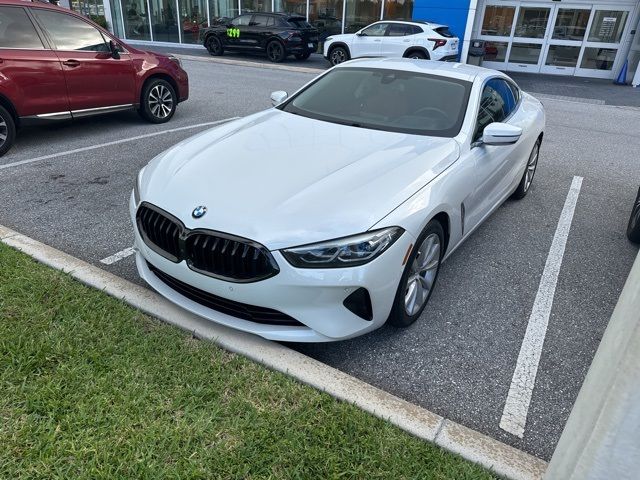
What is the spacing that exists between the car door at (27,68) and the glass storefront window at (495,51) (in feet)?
54.9

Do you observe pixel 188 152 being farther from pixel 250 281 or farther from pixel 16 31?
pixel 16 31

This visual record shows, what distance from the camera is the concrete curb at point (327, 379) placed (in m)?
2.12

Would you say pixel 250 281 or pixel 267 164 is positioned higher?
pixel 267 164

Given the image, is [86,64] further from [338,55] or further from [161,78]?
[338,55]

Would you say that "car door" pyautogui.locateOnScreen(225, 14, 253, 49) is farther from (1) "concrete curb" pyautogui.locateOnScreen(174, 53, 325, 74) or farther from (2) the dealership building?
(2) the dealership building

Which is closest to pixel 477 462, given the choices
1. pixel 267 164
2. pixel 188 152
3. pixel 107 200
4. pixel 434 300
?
pixel 434 300

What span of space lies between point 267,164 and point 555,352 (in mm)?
2115

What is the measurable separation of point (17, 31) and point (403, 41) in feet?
39.8

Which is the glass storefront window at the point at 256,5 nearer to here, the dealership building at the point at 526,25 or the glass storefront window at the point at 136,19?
the dealership building at the point at 526,25

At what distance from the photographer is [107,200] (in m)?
4.73

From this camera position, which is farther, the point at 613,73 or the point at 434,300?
the point at 613,73

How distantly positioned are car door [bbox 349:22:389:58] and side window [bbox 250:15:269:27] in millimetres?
3668

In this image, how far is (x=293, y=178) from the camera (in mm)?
2809

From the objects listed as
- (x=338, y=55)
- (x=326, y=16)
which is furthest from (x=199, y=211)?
(x=326, y=16)
